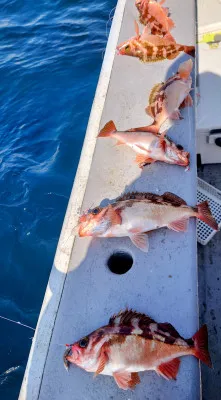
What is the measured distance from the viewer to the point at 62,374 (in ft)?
7.27

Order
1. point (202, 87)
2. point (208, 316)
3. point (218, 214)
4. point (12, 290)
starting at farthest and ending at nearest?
point (12, 290) → point (202, 87) → point (218, 214) → point (208, 316)

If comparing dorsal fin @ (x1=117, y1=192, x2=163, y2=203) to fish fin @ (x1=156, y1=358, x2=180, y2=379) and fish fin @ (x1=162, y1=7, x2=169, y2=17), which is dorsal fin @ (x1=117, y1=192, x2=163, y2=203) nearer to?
fish fin @ (x1=156, y1=358, x2=180, y2=379)

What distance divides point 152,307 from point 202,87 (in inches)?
112

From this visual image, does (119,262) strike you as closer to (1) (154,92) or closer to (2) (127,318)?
(2) (127,318)

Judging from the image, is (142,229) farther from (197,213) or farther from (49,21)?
(49,21)

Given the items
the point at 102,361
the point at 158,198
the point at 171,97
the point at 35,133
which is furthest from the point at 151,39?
the point at 102,361

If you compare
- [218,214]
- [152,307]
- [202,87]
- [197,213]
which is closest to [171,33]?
[202,87]

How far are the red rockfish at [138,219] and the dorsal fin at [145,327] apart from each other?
0.55 m

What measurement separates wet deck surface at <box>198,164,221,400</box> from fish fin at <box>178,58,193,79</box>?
4.52 feet

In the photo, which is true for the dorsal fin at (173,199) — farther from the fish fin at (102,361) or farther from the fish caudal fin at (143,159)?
the fish fin at (102,361)

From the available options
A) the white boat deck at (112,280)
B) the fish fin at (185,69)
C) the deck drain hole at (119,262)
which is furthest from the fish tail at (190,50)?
the deck drain hole at (119,262)

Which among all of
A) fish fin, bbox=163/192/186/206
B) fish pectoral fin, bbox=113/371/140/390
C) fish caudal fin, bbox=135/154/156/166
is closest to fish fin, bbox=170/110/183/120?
fish caudal fin, bbox=135/154/156/166

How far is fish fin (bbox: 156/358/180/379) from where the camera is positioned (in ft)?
6.72

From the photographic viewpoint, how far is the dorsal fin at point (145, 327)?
2121mm
